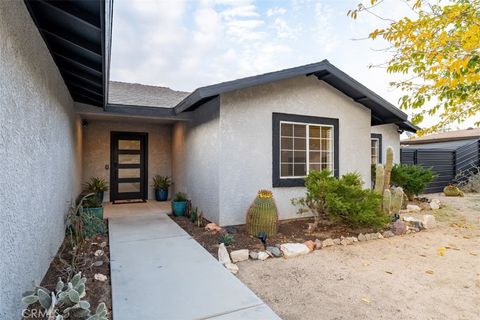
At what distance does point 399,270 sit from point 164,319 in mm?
3479

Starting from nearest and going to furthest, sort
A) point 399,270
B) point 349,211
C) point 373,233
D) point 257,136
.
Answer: point 399,270
point 349,211
point 373,233
point 257,136

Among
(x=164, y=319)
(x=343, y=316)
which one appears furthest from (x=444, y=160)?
(x=164, y=319)

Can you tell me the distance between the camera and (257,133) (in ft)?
20.2

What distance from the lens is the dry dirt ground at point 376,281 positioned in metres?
2.90

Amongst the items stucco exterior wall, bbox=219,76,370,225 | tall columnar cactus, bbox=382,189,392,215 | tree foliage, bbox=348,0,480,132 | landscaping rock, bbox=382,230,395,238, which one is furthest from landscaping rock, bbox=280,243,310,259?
tree foliage, bbox=348,0,480,132

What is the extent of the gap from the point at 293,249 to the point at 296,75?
12.7 ft

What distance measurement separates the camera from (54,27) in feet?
10.3

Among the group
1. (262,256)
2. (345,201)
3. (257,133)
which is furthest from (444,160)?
(262,256)

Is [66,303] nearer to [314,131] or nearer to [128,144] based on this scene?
[314,131]

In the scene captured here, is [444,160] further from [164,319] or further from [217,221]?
[164,319]

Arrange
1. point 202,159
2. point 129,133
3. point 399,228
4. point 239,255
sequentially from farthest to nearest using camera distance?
point 129,133, point 202,159, point 399,228, point 239,255

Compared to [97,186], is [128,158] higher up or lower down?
higher up

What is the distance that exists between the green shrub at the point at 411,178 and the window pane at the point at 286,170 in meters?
5.14

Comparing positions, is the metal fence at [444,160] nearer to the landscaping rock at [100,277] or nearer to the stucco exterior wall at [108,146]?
the stucco exterior wall at [108,146]
